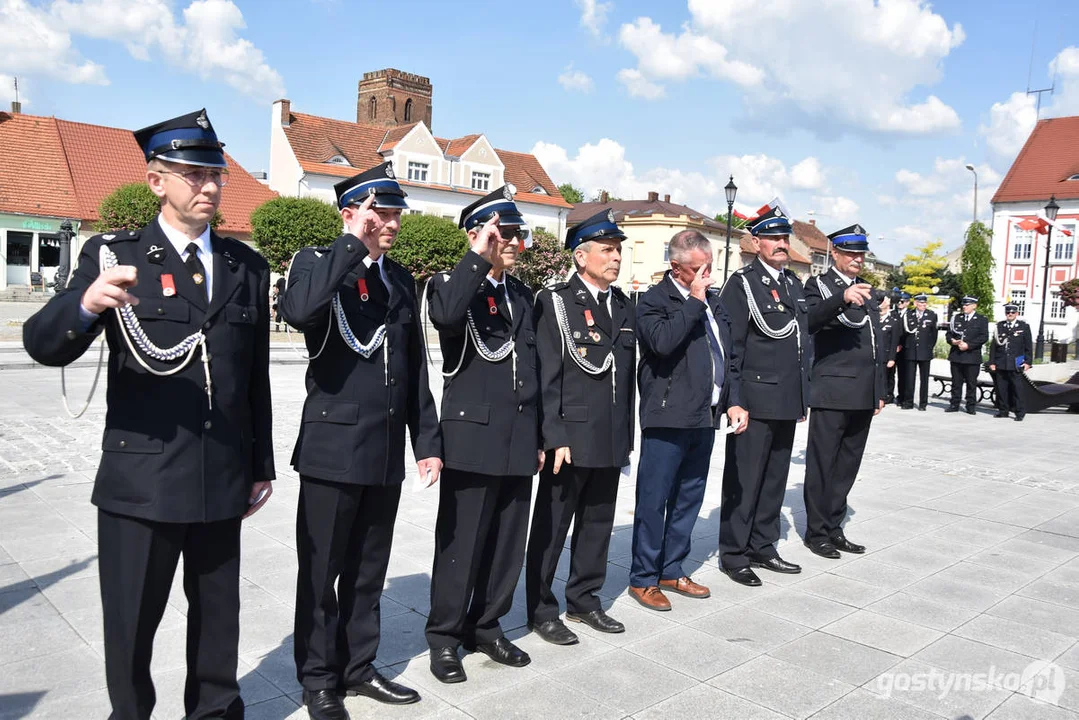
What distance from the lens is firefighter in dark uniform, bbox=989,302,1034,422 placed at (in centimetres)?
1587

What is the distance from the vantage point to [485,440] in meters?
4.11

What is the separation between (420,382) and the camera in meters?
3.92

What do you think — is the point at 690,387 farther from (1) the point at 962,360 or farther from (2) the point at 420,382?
(1) the point at 962,360

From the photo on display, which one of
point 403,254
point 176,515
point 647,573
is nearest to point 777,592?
point 647,573

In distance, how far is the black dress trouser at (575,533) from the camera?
4691 mm

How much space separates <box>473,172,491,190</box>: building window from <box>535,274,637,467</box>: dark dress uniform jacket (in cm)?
5176

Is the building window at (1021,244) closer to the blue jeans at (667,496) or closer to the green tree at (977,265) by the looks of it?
the green tree at (977,265)

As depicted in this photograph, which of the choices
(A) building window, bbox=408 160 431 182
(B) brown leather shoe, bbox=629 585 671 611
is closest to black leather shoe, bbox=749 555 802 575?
(B) brown leather shoe, bbox=629 585 671 611

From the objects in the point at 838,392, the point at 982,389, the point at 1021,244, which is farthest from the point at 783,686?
the point at 1021,244

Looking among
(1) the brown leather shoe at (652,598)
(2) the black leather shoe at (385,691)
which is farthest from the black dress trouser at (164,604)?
(1) the brown leather shoe at (652,598)

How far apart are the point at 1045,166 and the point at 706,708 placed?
194ft

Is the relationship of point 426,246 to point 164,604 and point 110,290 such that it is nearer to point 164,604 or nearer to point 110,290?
point 164,604

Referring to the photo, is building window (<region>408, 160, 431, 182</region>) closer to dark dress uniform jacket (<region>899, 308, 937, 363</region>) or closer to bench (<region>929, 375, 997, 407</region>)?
bench (<region>929, 375, 997, 407</region>)

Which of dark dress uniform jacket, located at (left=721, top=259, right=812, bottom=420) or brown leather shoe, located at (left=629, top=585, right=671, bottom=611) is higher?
dark dress uniform jacket, located at (left=721, top=259, right=812, bottom=420)
